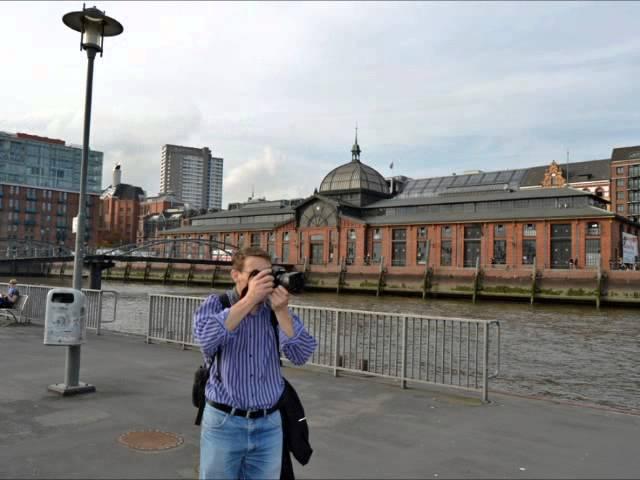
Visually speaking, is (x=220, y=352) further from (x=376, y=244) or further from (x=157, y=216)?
(x=157, y=216)

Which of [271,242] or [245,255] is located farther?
[271,242]

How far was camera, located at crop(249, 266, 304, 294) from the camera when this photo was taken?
304 cm

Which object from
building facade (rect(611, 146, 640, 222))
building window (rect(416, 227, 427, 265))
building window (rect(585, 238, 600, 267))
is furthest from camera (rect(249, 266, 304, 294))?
building facade (rect(611, 146, 640, 222))

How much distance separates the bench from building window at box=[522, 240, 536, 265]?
54768 mm

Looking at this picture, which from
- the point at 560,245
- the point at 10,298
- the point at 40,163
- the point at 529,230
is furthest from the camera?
the point at 40,163

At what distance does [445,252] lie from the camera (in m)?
66.0

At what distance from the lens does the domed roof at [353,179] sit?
82.4 metres

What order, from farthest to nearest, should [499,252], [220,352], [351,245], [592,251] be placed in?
1. [351,245]
2. [499,252]
3. [592,251]
4. [220,352]

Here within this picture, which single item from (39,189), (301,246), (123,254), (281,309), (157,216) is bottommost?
(281,309)

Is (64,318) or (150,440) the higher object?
(64,318)

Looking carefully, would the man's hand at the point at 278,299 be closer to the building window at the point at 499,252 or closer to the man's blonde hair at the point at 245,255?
the man's blonde hair at the point at 245,255

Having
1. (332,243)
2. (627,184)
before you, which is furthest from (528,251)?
(627,184)

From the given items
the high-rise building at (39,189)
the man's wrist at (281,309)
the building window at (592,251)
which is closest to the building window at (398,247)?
the building window at (592,251)

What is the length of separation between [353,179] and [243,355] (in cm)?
8051
